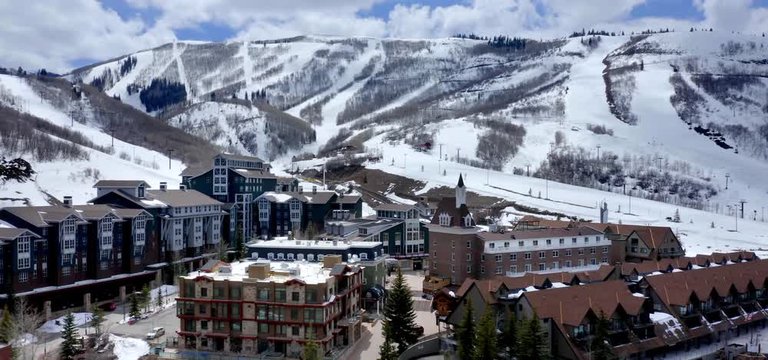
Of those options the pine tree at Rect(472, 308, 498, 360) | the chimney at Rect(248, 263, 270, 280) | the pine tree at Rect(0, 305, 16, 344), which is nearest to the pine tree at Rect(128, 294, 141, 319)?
A: the pine tree at Rect(0, 305, 16, 344)

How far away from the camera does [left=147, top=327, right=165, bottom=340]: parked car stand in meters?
39.9

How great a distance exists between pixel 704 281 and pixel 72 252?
42206 mm

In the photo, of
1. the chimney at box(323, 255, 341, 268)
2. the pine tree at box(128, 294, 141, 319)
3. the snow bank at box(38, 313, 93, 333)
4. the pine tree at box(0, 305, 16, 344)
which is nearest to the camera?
the pine tree at box(0, 305, 16, 344)

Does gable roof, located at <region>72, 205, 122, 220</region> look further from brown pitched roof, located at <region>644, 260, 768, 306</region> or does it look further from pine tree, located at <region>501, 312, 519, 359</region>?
brown pitched roof, located at <region>644, 260, 768, 306</region>

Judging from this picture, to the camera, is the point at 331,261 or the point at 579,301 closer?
the point at 579,301

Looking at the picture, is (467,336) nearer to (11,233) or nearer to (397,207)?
(11,233)

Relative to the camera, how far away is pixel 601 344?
3447 centimetres

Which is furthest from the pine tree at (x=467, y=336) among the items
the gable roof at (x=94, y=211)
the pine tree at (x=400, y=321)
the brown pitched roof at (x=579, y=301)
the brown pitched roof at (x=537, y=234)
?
the gable roof at (x=94, y=211)

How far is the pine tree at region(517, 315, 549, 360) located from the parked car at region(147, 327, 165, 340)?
68.5ft

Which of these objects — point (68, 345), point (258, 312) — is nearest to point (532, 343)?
point (258, 312)

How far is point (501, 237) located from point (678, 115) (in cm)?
14632

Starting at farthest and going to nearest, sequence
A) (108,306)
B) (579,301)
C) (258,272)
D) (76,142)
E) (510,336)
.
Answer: (76,142) < (108,306) < (258,272) < (579,301) < (510,336)

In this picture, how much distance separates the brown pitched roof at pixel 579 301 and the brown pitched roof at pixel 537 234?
1389 cm

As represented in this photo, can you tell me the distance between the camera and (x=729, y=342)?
1674 inches
